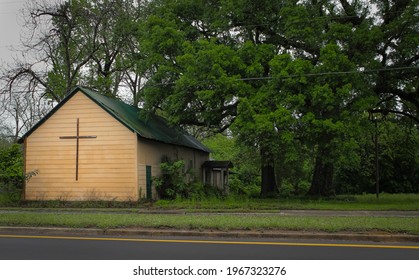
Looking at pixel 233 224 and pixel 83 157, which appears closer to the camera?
pixel 233 224

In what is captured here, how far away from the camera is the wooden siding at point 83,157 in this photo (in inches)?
846

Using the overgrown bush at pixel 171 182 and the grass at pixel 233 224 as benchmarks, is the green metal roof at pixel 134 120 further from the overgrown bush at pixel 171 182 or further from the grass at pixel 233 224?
the grass at pixel 233 224

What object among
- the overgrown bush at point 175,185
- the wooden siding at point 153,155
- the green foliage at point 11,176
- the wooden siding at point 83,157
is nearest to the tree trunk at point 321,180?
the overgrown bush at point 175,185

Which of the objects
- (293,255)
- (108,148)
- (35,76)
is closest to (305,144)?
(108,148)

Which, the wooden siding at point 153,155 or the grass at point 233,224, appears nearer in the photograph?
the grass at point 233,224

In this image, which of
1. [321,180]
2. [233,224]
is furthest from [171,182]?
A: [233,224]

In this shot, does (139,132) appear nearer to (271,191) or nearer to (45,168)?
(45,168)

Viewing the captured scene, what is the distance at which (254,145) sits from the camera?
2128 centimetres

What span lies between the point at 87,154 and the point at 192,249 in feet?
48.3

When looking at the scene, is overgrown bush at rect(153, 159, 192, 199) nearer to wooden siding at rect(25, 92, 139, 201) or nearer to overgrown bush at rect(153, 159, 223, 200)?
overgrown bush at rect(153, 159, 223, 200)

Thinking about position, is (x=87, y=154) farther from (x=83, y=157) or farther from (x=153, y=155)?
(x=153, y=155)

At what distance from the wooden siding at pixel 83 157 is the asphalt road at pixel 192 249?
1101 centimetres

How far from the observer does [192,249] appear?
8734 millimetres

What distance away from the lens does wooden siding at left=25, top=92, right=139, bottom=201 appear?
846 inches
